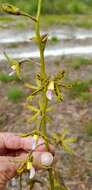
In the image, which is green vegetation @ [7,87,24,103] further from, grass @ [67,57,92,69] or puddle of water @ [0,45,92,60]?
puddle of water @ [0,45,92,60]

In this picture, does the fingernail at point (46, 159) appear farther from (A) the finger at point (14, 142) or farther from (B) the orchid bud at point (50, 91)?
(A) the finger at point (14, 142)

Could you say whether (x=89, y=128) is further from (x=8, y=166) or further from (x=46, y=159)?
(x=46, y=159)

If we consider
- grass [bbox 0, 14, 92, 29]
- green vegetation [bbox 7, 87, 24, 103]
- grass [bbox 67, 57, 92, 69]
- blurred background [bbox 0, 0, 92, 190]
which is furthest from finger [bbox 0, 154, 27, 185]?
grass [bbox 0, 14, 92, 29]

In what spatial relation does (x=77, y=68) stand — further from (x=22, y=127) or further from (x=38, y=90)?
(x=38, y=90)

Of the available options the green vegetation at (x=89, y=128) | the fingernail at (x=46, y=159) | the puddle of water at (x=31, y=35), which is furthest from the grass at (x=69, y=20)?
the fingernail at (x=46, y=159)

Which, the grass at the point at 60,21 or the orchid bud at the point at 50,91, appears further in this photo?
the grass at the point at 60,21

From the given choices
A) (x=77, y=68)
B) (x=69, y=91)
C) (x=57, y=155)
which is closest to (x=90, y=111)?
(x=69, y=91)

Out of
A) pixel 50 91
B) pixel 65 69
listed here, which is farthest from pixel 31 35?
pixel 50 91
